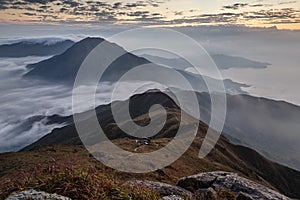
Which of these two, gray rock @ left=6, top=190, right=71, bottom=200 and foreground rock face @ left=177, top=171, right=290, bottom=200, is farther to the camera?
foreground rock face @ left=177, top=171, right=290, bottom=200

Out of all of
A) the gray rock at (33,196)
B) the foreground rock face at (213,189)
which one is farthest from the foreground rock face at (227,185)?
the gray rock at (33,196)

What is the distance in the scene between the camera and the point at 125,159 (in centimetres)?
6812

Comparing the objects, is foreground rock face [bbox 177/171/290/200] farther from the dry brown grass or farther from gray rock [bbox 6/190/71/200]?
gray rock [bbox 6/190/71/200]

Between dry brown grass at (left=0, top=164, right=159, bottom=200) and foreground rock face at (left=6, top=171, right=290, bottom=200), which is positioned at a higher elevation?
dry brown grass at (left=0, top=164, right=159, bottom=200)

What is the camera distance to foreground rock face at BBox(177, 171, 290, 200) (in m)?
16.2

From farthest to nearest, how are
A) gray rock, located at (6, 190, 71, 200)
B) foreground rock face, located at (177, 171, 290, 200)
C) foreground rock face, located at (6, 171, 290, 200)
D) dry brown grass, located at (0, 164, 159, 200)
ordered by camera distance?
foreground rock face, located at (177, 171, 290, 200), foreground rock face, located at (6, 171, 290, 200), dry brown grass, located at (0, 164, 159, 200), gray rock, located at (6, 190, 71, 200)

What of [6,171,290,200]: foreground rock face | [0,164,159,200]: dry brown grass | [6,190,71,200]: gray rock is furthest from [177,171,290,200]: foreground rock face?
[6,190,71,200]: gray rock

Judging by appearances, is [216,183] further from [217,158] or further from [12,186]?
[217,158]

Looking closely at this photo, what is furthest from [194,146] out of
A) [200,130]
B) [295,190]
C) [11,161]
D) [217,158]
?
[11,161]

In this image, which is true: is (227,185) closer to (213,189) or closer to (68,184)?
(213,189)

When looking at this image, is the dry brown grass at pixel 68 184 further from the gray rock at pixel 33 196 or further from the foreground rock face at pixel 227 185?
the foreground rock face at pixel 227 185

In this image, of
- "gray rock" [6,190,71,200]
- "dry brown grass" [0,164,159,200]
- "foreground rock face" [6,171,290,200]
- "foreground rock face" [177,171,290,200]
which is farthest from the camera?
"foreground rock face" [177,171,290,200]

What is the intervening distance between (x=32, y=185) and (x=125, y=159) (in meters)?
60.0

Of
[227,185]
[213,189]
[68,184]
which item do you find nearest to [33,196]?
[68,184]
